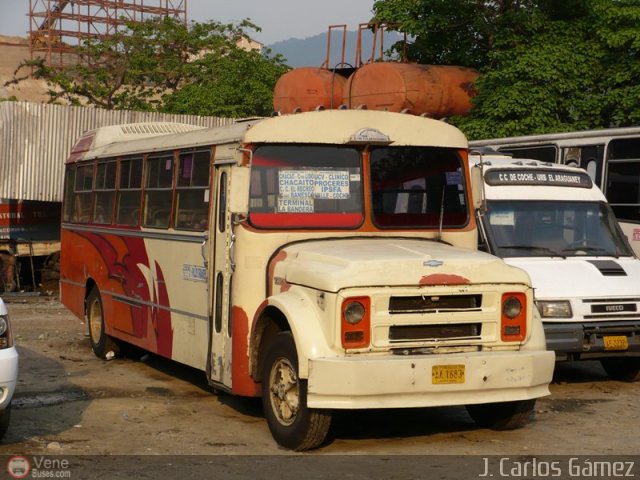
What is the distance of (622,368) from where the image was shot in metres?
12.4

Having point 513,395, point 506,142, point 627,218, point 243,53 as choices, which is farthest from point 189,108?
point 513,395

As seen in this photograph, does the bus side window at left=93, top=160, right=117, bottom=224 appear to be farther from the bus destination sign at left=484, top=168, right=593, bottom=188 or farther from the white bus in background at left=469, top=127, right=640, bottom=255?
the white bus in background at left=469, top=127, right=640, bottom=255

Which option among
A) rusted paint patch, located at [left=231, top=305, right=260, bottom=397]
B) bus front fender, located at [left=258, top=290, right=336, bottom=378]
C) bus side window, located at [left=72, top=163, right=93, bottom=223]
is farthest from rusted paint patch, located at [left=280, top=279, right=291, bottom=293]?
bus side window, located at [left=72, top=163, right=93, bottom=223]

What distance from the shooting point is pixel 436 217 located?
9953 millimetres

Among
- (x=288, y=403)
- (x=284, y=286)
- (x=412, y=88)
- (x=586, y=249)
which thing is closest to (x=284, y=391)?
(x=288, y=403)

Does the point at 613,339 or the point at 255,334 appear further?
the point at 613,339

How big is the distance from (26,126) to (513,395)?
20.8m

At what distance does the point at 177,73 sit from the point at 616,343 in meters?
36.0

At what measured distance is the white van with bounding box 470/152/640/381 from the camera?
11.5 metres

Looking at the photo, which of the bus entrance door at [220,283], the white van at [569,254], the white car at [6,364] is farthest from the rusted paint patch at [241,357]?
the white van at [569,254]

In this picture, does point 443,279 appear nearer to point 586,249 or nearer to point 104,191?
point 586,249

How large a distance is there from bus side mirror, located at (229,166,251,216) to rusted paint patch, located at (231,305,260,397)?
897 millimetres

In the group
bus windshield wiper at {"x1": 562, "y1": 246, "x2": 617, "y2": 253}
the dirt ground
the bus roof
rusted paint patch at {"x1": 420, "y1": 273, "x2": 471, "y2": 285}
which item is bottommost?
the dirt ground

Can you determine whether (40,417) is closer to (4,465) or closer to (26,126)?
(4,465)
